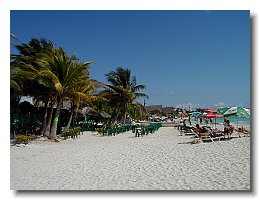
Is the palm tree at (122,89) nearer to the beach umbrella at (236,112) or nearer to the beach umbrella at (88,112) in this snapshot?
the beach umbrella at (88,112)

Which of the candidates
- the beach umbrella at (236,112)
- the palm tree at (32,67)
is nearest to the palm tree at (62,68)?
the palm tree at (32,67)

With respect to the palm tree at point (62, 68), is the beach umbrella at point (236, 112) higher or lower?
lower

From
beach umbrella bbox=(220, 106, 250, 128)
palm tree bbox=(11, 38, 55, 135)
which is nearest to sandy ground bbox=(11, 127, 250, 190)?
beach umbrella bbox=(220, 106, 250, 128)

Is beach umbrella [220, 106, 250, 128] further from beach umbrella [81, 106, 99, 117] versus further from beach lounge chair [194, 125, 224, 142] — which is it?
beach umbrella [81, 106, 99, 117]

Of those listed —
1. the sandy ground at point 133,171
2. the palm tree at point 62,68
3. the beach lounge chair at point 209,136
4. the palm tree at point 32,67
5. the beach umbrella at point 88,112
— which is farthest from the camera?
the beach umbrella at point 88,112

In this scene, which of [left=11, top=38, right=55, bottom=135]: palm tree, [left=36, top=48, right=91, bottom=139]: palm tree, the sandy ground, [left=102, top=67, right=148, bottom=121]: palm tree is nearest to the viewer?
the sandy ground

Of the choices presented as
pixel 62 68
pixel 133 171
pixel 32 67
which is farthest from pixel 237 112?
pixel 32 67

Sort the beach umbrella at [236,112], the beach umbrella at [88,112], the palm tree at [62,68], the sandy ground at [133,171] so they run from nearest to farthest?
the sandy ground at [133,171]
the beach umbrella at [236,112]
the palm tree at [62,68]
the beach umbrella at [88,112]

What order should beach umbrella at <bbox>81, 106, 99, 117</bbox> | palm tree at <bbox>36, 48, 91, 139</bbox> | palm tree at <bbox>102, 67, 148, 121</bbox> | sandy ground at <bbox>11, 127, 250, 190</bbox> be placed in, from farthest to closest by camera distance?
palm tree at <bbox>102, 67, 148, 121</bbox> < beach umbrella at <bbox>81, 106, 99, 117</bbox> < palm tree at <bbox>36, 48, 91, 139</bbox> < sandy ground at <bbox>11, 127, 250, 190</bbox>
